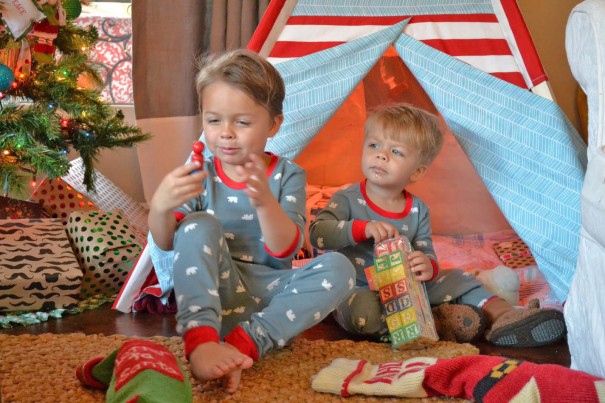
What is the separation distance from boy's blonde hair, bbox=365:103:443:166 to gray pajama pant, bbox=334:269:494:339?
0.97 ft

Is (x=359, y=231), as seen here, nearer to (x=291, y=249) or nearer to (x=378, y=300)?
(x=378, y=300)

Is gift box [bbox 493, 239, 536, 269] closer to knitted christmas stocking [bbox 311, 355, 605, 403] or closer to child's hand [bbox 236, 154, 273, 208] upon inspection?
knitted christmas stocking [bbox 311, 355, 605, 403]

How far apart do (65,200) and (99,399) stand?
1.27 metres

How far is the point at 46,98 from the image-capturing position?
2.13 metres

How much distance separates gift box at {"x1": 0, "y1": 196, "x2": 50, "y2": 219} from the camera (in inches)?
89.5

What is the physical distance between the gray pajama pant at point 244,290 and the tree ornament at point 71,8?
97 cm

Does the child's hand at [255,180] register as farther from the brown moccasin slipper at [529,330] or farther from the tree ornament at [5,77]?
the tree ornament at [5,77]

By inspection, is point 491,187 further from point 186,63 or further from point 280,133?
point 186,63

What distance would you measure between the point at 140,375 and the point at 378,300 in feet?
2.55

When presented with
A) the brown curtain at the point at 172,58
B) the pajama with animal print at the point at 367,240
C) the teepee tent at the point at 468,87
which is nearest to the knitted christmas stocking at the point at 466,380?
the pajama with animal print at the point at 367,240

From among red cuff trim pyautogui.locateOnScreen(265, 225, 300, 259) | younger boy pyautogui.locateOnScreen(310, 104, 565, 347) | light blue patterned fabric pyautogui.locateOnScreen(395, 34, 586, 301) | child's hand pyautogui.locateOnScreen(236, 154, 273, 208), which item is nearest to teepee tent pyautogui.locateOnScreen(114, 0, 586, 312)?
light blue patterned fabric pyautogui.locateOnScreen(395, 34, 586, 301)

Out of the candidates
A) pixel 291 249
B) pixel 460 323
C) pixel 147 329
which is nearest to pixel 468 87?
pixel 460 323

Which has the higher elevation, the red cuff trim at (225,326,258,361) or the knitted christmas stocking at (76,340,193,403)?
the knitted christmas stocking at (76,340,193,403)

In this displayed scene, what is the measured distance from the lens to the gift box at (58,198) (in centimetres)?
244
